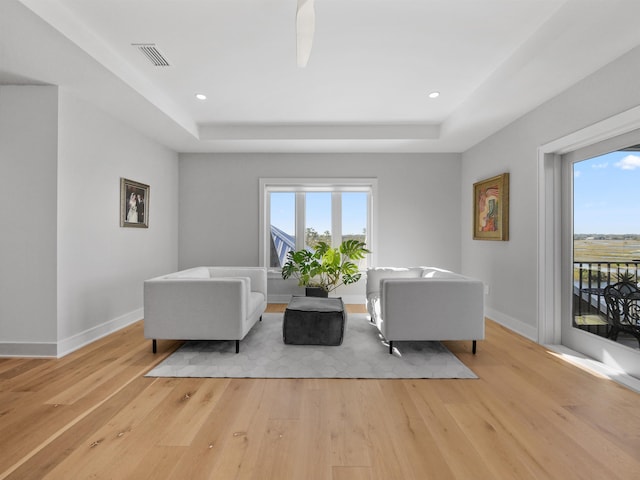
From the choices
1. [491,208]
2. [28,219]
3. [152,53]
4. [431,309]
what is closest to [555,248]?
[491,208]

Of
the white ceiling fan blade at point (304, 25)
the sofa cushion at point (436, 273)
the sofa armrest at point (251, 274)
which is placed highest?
the white ceiling fan blade at point (304, 25)

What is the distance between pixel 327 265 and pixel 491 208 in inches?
93.0

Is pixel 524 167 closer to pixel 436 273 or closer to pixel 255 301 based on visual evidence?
pixel 436 273

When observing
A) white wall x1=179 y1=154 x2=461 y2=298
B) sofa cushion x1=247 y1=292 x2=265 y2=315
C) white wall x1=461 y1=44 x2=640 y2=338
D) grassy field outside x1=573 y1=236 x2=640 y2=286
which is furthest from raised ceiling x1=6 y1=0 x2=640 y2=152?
sofa cushion x1=247 y1=292 x2=265 y2=315

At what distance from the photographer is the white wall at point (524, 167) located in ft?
8.48

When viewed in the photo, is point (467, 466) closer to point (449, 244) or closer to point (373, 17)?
point (373, 17)

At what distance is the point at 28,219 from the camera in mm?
2980

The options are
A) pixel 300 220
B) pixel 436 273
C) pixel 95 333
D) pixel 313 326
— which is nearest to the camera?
pixel 313 326

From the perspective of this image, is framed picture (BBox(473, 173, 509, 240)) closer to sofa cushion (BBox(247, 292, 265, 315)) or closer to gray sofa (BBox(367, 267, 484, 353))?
gray sofa (BBox(367, 267, 484, 353))

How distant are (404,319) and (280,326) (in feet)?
5.35

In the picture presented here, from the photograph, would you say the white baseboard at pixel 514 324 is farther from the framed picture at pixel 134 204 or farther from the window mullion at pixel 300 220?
the framed picture at pixel 134 204

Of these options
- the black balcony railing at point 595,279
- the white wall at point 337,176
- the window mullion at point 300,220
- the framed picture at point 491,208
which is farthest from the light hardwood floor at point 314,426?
the window mullion at point 300,220

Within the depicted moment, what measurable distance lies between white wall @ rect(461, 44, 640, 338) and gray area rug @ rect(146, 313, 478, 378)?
1305 millimetres

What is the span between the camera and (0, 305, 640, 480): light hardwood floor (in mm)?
1578
